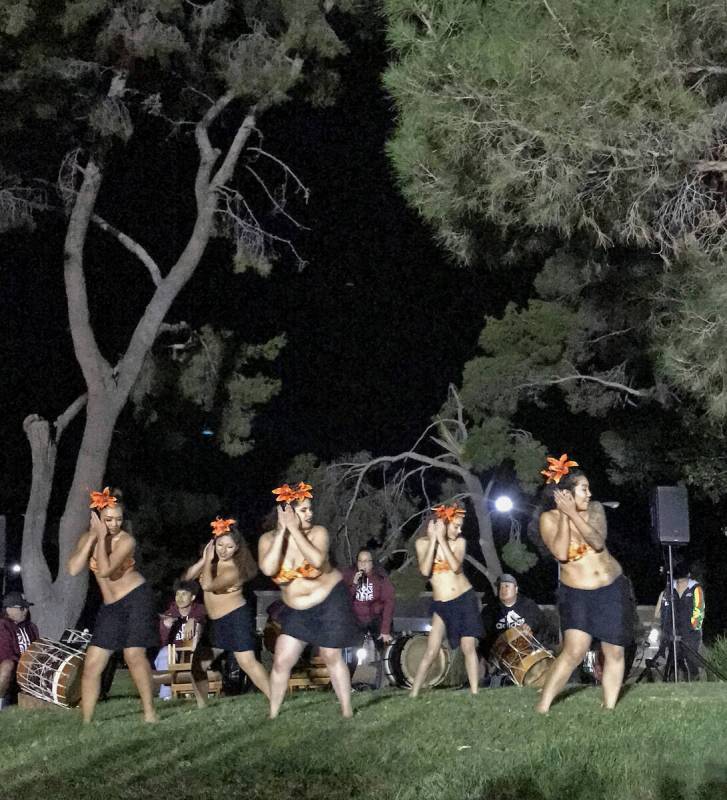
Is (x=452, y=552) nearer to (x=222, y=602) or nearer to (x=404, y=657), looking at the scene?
(x=222, y=602)

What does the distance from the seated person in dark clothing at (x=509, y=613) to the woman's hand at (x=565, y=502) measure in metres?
5.06

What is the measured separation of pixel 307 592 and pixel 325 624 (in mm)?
275

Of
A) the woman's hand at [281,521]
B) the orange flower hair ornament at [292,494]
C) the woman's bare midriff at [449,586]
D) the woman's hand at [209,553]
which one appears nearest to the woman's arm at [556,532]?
the orange flower hair ornament at [292,494]

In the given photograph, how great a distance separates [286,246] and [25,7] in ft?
22.0

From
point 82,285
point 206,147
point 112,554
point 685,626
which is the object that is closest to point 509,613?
point 685,626

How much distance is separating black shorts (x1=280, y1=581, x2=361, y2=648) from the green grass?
22.9 inches

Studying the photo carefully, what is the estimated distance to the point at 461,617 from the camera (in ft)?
34.9

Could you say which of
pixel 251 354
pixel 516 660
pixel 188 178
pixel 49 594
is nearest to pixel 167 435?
pixel 251 354

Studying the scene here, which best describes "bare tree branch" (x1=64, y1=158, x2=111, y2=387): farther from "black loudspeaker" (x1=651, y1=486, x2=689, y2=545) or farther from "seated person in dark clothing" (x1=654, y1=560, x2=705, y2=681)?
"seated person in dark clothing" (x1=654, y1=560, x2=705, y2=681)

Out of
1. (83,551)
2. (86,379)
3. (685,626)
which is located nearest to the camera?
(83,551)

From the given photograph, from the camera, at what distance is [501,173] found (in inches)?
409

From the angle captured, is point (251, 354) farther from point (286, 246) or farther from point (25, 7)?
point (25, 7)

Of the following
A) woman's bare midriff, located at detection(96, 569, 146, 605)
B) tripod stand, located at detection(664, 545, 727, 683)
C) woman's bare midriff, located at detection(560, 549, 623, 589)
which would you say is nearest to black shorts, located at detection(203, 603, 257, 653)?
woman's bare midriff, located at detection(96, 569, 146, 605)

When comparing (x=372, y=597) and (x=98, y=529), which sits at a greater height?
(x=98, y=529)
